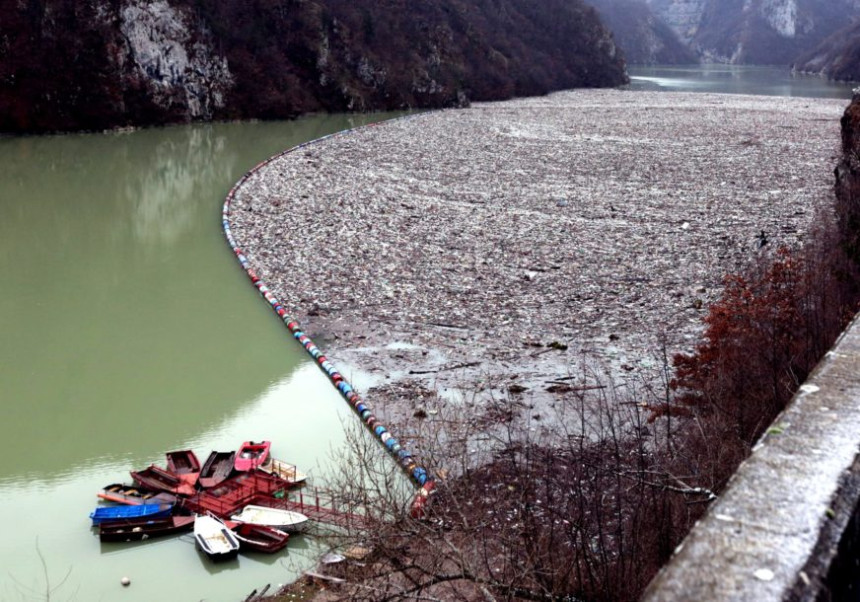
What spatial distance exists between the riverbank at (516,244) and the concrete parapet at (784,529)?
731cm

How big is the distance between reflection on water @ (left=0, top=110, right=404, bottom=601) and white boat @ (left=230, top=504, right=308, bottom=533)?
0.17 m

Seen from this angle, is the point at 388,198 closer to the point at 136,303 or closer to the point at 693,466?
the point at 136,303

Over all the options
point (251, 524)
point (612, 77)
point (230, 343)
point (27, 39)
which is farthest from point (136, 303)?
point (612, 77)

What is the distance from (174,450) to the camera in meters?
9.85

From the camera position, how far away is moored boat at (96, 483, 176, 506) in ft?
27.9

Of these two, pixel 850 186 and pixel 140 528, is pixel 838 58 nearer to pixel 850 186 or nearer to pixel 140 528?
pixel 850 186

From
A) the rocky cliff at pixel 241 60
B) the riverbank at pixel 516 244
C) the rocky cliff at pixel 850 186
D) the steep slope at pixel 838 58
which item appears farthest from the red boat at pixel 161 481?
the steep slope at pixel 838 58

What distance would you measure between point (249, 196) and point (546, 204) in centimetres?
862

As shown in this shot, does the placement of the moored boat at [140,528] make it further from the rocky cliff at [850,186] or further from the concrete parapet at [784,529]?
the rocky cliff at [850,186]

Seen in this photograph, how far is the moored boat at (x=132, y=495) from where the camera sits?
8.51 m

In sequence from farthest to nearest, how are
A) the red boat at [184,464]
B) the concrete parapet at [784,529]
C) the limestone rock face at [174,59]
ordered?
the limestone rock face at [174,59]
the red boat at [184,464]
the concrete parapet at [784,529]


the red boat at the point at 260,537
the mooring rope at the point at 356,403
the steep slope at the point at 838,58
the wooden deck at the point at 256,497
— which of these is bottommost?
the red boat at the point at 260,537

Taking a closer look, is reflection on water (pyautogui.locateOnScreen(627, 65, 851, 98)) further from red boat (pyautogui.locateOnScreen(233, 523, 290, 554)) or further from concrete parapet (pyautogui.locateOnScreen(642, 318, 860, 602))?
concrete parapet (pyautogui.locateOnScreen(642, 318, 860, 602))

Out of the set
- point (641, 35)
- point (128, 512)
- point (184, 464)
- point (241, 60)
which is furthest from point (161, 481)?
point (641, 35)
